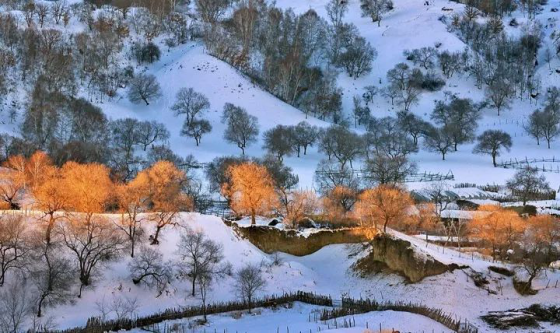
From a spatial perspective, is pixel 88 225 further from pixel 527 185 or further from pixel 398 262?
pixel 527 185

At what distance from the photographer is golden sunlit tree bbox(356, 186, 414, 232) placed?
53219 mm

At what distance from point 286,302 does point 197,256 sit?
857 cm

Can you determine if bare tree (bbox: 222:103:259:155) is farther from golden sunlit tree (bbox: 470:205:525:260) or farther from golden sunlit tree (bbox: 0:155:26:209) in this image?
golden sunlit tree (bbox: 470:205:525:260)

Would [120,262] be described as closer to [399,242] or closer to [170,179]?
[170,179]

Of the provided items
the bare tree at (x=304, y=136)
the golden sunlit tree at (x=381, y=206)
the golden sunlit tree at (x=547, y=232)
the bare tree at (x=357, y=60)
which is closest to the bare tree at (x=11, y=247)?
the golden sunlit tree at (x=381, y=206)

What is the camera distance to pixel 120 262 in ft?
140

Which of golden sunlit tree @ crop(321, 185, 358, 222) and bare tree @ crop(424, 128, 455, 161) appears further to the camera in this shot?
bare tree @ crop(424, 128, 455, 161)

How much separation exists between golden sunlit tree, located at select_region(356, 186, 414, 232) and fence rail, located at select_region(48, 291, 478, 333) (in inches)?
519

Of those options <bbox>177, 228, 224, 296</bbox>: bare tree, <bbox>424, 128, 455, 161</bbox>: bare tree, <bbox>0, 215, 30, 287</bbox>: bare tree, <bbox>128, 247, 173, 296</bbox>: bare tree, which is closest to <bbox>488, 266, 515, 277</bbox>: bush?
<bbox>177, 228, 224, 296</bbox>: bare tree

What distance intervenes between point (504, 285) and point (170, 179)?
33196 mm

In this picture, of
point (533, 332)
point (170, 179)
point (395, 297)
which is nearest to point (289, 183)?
point (170, 179)

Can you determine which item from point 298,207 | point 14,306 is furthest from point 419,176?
point 14,306

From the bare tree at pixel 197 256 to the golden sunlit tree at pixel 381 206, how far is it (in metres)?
17.0

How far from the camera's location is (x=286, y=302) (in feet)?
134
